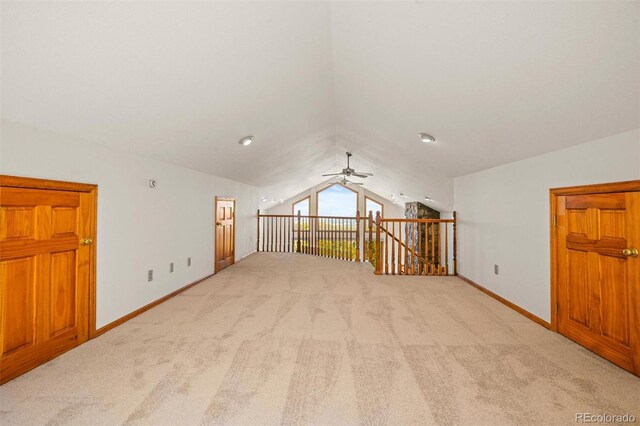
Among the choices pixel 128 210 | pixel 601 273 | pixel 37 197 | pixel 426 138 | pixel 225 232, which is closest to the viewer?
pixel 37 197

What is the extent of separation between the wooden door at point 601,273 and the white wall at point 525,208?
17 centimetres

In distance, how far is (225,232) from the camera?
597 centimetres

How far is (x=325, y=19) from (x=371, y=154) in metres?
3.65

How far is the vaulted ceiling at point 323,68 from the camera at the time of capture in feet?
5.14

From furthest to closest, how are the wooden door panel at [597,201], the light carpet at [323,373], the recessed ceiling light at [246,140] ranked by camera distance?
1. the recessed ceiling light at [246,140]
2. the wooden door panel at [597,201]
3. the light carpet at [323,373]

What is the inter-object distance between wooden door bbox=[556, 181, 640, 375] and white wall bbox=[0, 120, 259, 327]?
434cm

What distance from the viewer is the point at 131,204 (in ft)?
10.4

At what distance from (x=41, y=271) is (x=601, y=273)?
14.6 feet

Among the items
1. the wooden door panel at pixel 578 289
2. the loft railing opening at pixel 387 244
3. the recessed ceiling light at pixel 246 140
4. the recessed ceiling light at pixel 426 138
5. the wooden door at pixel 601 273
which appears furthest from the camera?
the loft railing opening at pixel 387 244

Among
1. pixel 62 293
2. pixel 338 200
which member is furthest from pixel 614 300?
pixel 338 200

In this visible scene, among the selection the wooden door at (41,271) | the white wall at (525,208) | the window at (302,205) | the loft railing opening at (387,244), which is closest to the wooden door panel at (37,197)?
the wooden door at (41,271)

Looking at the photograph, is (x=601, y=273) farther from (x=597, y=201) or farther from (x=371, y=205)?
(x=371, y=205)

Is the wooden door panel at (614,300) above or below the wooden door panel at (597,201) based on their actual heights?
below

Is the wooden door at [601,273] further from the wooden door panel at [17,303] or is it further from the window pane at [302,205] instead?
the window pane at [302,205]
